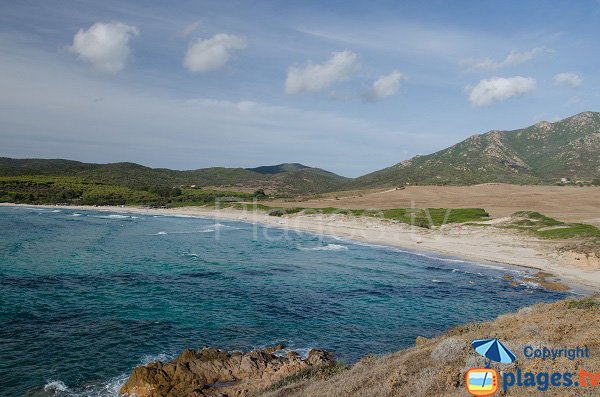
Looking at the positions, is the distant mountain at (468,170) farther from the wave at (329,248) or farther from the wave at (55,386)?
the wave at (55,386)

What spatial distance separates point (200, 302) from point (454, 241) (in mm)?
39034

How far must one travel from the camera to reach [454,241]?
55812 millimetres

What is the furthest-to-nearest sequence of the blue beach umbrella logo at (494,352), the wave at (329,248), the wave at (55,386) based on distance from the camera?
the wave at (329,248), the wave at (55,386), the blue beach umbrella logo at (494,352)

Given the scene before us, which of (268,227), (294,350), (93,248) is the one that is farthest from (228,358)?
(268,227)

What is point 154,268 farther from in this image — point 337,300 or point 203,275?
point 337,300

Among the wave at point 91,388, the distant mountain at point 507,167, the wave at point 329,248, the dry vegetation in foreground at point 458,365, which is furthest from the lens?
the distant mountain at point 507,167

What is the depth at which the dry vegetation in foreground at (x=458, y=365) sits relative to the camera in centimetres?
1015

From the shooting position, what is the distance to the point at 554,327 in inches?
538

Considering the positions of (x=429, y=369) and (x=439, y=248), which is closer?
Result: (x=429, y=369)

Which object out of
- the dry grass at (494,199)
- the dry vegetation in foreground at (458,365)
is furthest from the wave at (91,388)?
the dry grass at (494,199)

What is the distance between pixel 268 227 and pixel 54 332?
59615 millimetres

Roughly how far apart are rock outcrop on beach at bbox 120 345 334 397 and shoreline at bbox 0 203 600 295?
2364cm

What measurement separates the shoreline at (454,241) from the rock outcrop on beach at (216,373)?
931 inches

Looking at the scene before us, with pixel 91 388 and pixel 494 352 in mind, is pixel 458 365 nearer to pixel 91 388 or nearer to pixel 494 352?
pixel 494 352
